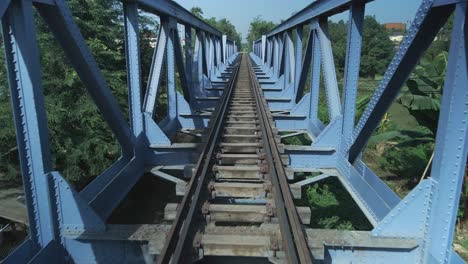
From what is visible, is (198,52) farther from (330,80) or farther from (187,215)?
(187,215)

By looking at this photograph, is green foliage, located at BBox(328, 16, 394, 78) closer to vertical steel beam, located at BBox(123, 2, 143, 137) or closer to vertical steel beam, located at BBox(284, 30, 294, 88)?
vertical steel beam, located at BBox(284, 30, 294, 88)

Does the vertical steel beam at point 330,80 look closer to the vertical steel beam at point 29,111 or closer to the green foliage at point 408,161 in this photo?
the vertical steel beam at point 29,111

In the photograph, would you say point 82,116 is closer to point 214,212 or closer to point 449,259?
point 214,212

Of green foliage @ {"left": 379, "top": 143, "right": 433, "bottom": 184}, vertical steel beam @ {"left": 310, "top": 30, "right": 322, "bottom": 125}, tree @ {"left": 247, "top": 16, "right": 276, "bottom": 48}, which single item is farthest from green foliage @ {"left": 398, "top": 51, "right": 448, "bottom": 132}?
tree @ {"left": 247, "top": 16, "right": 276, "bottom": 48}

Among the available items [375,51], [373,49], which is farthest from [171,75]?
[373,49]

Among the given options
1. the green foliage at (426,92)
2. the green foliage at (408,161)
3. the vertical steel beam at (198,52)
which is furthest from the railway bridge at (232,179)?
the vertical steel beam at (198,52)

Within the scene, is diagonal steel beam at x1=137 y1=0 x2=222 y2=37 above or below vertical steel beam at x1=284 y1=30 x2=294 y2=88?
above

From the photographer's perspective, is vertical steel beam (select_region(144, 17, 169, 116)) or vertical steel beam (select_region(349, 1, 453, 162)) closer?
vertical steel beam (select_region(349, 1, 453, 162))

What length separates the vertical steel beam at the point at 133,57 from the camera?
5258 millimetres

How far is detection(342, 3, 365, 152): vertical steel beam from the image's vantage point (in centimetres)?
509

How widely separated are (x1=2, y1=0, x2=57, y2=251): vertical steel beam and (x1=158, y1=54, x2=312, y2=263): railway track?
1.12 metres

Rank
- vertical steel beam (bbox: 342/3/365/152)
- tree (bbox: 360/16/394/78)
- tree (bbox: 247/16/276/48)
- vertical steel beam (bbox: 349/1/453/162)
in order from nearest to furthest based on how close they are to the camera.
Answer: vertical steel beam (bbox: 349/1/453/162), vertical steel beam (bbox: 342/3/365/152), tree (bbox: 360/16/394/78), tree (bbox: 247/16/276/48)

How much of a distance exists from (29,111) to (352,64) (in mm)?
3875

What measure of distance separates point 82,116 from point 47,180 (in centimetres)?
617
